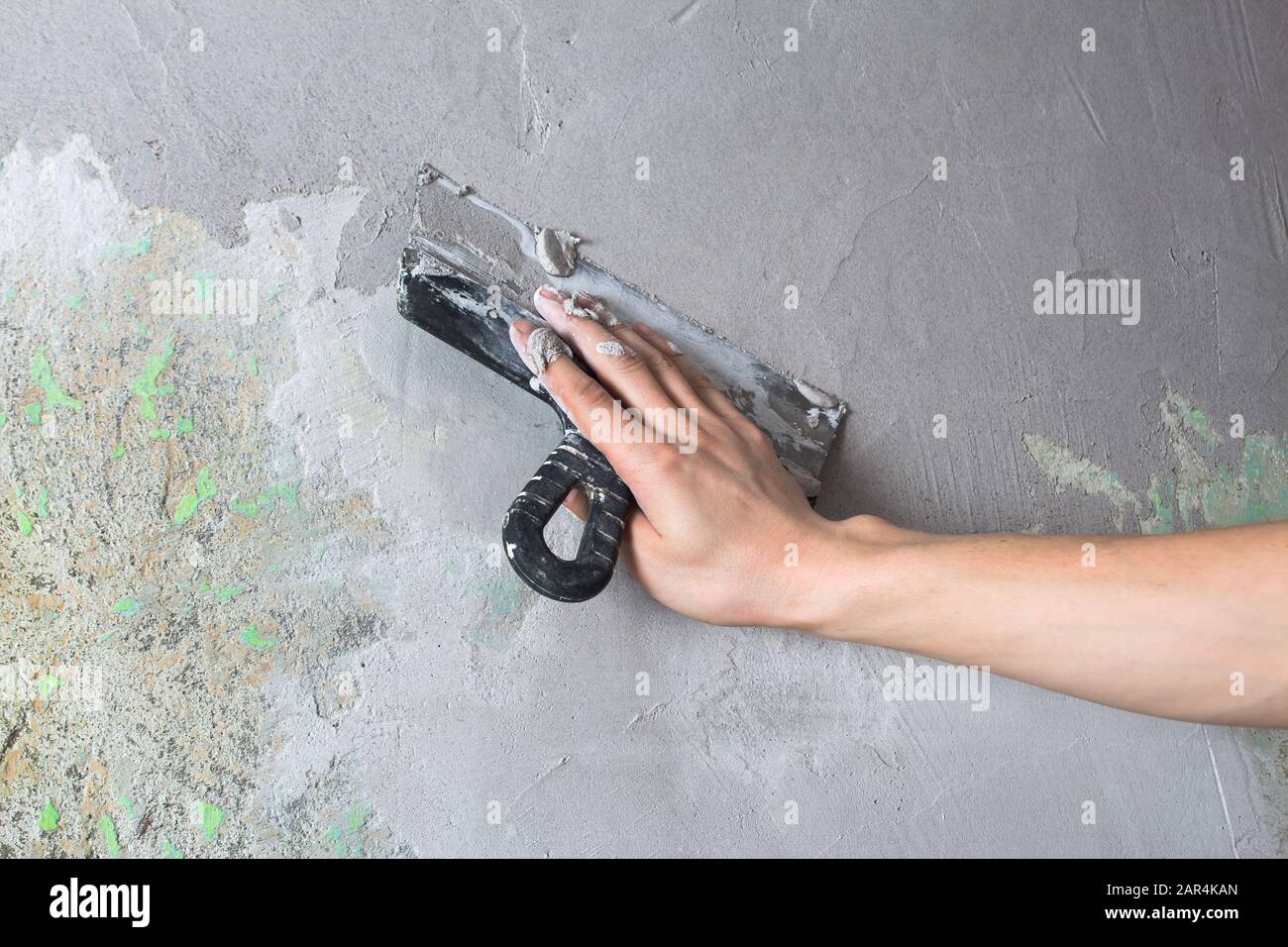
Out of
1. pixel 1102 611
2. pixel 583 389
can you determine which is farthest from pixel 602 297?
pixel 1102 611

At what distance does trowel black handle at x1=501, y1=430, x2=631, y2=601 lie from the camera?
3.96 ft

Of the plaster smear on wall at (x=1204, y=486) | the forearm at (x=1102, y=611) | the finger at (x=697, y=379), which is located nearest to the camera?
the forearm at (x=1102, y=611)

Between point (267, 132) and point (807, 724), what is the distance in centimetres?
118

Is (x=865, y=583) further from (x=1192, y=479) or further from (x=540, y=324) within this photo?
(x=1192, y=479)

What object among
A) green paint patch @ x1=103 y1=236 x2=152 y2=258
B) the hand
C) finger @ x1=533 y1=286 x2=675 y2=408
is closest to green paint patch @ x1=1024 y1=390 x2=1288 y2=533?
the hand

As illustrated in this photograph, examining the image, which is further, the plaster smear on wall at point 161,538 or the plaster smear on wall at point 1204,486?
the plaster smear on wall at point 1204,486

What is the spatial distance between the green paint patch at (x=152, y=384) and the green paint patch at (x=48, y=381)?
0.08 metres

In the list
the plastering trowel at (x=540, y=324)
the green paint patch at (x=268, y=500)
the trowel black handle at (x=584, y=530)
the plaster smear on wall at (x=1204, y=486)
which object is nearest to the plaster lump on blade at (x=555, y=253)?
the plastering trowel at (x=540, y=324)

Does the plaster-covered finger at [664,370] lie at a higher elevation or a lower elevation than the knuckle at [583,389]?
higher

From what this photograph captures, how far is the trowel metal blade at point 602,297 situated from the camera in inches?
52.9

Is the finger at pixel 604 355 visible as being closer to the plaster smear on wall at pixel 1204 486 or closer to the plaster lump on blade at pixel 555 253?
the plaster lump on blade at pixel 555 253

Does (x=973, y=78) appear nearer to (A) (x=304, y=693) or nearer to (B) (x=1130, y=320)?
(B) (x=1130, y=320)

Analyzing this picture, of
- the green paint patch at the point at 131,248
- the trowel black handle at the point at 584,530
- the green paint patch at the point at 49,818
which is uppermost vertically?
the green paint patch at the point at 131,248

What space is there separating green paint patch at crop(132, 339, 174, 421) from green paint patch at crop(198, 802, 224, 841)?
522 mm
